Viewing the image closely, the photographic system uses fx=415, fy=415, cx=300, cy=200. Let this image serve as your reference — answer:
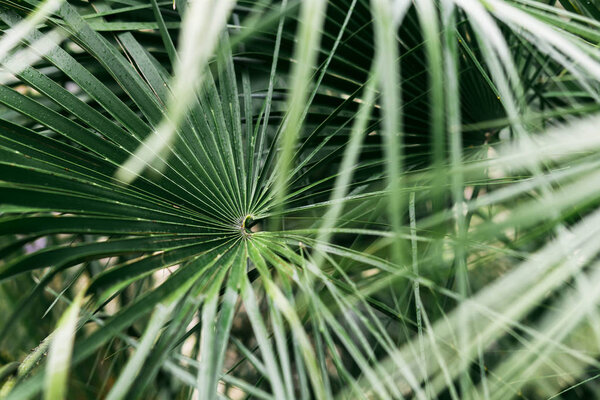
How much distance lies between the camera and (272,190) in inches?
24.8

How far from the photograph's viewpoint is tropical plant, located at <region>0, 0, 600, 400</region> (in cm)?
32

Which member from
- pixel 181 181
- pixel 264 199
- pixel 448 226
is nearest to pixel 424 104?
pixel 448 226

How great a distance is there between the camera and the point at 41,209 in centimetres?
44

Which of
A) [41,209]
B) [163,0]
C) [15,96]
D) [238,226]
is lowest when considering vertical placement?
[238,226]

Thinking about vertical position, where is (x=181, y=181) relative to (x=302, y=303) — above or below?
above

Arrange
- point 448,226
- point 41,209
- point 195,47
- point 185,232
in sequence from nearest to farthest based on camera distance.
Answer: point 195,47 < point 41,209 < point 185,232 < point 448,226

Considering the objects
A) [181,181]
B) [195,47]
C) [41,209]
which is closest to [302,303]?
[181,181]

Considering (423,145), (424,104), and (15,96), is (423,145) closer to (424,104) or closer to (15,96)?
(424,104)

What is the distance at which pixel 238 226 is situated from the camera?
600 millimetres

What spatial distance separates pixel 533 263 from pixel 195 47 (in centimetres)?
29

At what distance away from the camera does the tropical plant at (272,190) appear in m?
0.32

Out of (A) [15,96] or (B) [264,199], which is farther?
(B) [264,199]

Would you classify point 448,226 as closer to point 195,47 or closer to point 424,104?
point 424,104

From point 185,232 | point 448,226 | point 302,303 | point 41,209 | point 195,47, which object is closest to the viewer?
point 195,47
